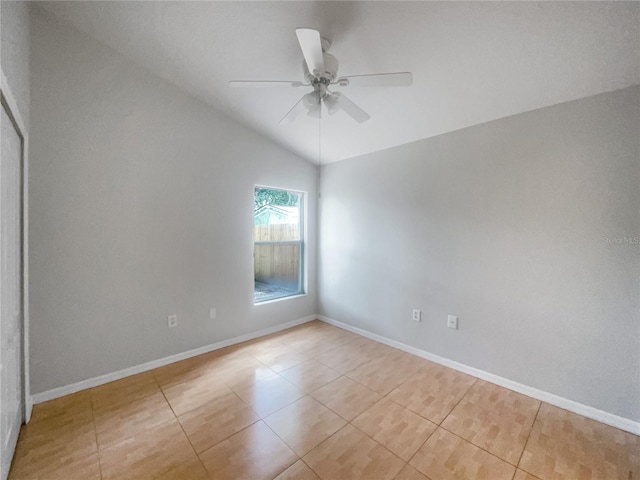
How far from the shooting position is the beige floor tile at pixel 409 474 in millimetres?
1394

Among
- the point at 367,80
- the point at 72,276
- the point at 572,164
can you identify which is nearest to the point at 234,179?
the point at 72,276

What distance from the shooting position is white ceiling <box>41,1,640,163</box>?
147 centimetres

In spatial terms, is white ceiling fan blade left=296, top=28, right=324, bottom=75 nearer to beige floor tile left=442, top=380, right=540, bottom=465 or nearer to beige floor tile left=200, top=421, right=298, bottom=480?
beige floor tile left=200, top=421, right=298, bottom=480

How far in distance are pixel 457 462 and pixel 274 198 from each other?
3196mm

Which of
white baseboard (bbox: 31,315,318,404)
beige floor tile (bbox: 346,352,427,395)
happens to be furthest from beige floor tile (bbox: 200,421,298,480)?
white baseboard (bbox: 31,315,318,404)

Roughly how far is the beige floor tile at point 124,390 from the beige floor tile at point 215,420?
56 centimetres

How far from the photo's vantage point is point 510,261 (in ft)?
7.32

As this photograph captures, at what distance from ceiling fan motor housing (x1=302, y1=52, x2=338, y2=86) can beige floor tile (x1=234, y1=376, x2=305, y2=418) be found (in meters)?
2.35

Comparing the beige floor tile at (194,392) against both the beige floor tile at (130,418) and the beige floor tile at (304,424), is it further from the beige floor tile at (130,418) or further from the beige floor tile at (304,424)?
the beige floor tile at (304,424)

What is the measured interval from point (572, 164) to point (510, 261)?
85cm

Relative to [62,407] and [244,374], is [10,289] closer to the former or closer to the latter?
[62,407]

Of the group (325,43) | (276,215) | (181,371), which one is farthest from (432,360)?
(325,43)

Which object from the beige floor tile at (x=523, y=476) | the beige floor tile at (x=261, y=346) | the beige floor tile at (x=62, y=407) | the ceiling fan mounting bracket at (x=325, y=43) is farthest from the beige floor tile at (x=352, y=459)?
the ceiling fan mounting bracket at (x=325, y=43)

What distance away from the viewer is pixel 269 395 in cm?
211
